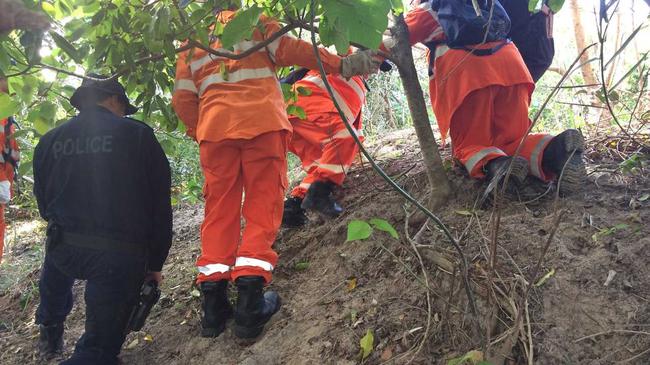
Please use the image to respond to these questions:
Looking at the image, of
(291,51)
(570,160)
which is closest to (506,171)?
(570,160)

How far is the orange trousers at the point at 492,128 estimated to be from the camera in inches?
94.7

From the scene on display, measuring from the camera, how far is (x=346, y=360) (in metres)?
1.75

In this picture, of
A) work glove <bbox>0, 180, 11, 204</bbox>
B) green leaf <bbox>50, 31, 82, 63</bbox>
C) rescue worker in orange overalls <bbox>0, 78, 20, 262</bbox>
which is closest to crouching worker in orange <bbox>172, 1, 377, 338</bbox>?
green leaf <bbox>50, 31, 82, 63</bbox>

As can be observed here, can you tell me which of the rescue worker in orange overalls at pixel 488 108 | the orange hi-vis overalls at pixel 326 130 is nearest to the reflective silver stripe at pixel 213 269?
the orange hi-vis overalls at pixel 326 130

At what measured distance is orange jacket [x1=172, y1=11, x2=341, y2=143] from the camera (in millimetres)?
2205

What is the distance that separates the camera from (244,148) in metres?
2.29

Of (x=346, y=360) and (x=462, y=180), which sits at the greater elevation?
(x=462, y=180)

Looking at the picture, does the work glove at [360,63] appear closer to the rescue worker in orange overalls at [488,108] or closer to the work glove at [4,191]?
the rescue worker in orange overalls at [488,108]

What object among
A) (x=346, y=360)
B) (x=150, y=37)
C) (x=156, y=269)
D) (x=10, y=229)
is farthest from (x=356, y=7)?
(x=10, y=229)

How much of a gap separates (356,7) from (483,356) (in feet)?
3.45

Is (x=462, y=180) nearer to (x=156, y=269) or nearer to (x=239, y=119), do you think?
(x=239, y=119)

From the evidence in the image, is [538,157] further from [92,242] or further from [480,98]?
[92,242]

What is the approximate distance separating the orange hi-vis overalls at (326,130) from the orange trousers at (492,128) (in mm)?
705

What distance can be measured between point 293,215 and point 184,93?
3.56 feet
